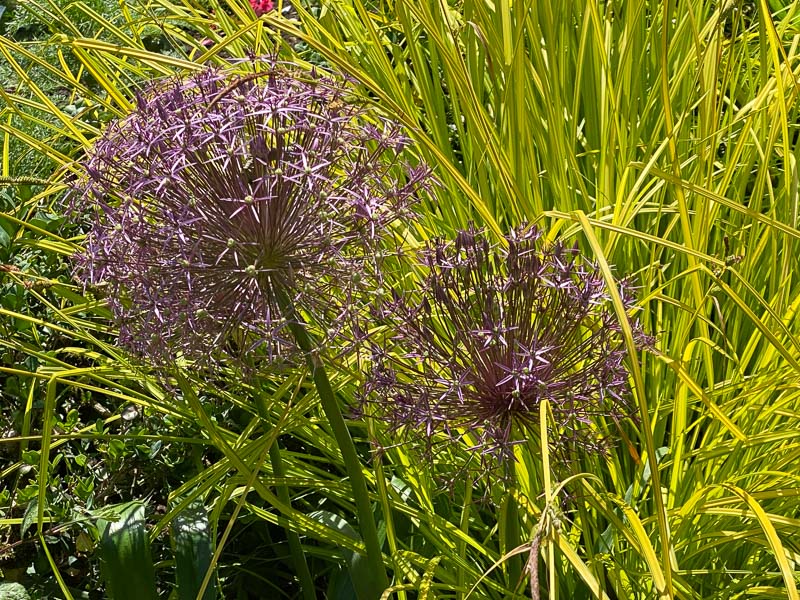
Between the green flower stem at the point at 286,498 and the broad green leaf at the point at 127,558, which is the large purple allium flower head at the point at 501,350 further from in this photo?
the broad green leaf at the point at 127,558

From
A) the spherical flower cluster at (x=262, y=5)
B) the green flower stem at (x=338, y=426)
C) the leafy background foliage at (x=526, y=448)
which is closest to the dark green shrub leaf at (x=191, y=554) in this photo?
the leafy background foliage at (x=526, y=448)

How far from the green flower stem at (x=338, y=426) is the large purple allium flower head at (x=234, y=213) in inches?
0.7

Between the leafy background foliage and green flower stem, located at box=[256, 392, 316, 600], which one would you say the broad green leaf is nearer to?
the leafy background foliage

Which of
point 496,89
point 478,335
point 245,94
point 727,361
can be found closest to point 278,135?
point 245,94

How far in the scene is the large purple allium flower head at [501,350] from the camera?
0.90 meters

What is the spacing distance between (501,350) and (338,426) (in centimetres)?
18

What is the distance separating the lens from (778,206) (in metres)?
1.50

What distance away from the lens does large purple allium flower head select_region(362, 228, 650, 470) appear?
0.90 meters

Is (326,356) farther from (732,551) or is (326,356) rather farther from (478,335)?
(732,551)

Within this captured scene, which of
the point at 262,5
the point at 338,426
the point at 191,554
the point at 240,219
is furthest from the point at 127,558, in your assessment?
the point at 262,5

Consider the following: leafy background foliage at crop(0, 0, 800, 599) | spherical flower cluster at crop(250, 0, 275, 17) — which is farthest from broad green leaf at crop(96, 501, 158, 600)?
spherical flower cluster at crop(250, 0, 275, 17)

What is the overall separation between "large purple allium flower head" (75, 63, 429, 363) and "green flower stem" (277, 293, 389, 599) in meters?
0.02

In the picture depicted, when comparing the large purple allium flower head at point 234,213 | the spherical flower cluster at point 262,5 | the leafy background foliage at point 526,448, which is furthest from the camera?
the spherical flower cluster at point 262,5

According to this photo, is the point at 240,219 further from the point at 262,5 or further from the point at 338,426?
the point at 262,5
